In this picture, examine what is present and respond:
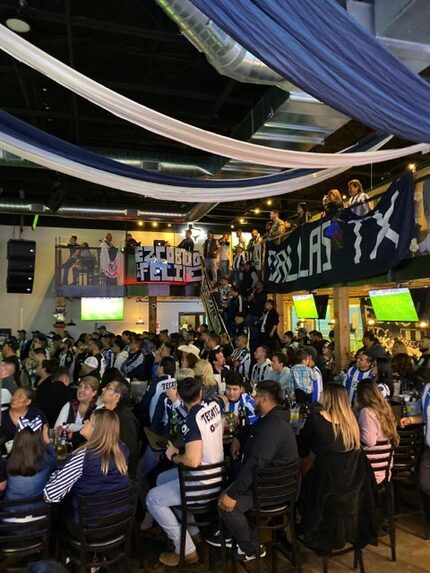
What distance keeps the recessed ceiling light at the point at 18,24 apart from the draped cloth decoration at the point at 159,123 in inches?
143

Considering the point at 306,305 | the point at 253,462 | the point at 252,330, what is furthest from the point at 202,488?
the point at 306,305

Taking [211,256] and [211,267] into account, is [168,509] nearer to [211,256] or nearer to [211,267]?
[211,267]

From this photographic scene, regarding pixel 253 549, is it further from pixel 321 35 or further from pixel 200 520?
Answer: pixel 321 35

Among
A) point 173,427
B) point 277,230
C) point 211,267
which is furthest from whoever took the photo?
point 211,267

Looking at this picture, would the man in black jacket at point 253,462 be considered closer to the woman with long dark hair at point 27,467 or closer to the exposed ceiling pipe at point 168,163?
the woman with long dark hair at point 27,467

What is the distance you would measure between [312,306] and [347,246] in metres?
3.78

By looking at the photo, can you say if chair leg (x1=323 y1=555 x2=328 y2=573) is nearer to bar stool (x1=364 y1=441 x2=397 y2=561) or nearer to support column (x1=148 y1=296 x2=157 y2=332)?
bar stool (x1=364 y1=441 x2=397 y2=561)

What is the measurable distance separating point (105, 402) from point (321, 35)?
10.8ft

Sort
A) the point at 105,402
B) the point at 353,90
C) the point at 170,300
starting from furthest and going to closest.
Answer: the point at 170,300 → the point at 105,402 → the point at 353,90

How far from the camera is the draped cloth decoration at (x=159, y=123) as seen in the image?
226 centimetres

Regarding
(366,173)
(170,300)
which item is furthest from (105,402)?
(170,300)

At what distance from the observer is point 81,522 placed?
255 cm

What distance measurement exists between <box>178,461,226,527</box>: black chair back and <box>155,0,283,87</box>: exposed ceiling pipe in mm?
3173

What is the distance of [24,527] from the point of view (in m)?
2.55
